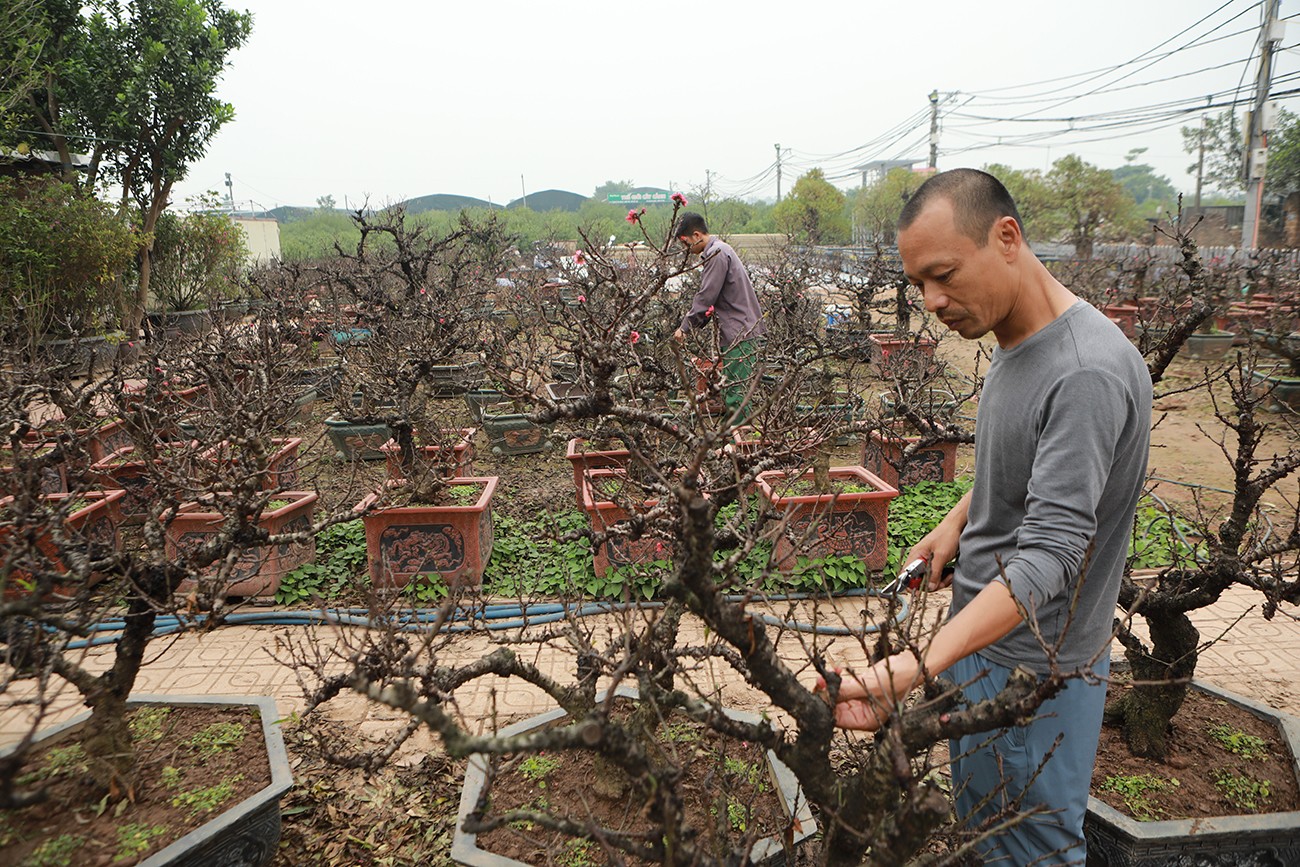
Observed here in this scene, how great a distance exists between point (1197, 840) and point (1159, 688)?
491 mm

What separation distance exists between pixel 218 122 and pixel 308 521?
1365cm

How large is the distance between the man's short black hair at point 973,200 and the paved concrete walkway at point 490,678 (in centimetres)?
221

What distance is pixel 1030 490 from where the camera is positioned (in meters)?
1.67

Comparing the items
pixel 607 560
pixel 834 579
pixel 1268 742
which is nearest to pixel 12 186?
pixel 607 560

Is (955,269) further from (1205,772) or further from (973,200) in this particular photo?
(1205,772)

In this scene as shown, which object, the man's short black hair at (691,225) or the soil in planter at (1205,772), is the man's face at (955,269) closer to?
→ the soil in planter at (1205,772)

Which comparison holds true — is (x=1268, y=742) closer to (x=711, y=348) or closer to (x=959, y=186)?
(x=959, y=186)

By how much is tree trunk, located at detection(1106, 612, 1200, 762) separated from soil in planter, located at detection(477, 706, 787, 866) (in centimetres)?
136

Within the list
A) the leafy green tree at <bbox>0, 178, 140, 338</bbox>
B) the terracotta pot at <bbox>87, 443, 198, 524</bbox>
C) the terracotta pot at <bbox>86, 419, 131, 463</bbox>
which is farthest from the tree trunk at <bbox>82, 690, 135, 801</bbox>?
the leafy green tree at <bbox>0, 178, 140, 338</bbox>

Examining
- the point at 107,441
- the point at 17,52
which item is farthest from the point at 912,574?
the point at 17,52

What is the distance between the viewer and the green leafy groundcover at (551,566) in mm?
4910

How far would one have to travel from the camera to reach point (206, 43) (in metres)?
15.1

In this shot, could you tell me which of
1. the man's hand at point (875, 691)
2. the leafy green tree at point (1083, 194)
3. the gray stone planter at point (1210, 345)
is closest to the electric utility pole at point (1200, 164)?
the leafy green tree at point (1083, 194)

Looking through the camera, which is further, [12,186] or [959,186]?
[12,186]
